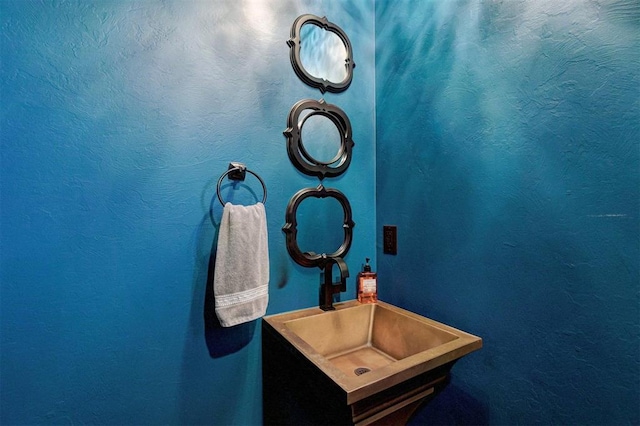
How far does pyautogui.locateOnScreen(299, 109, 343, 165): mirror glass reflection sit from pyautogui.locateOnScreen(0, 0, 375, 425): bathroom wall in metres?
0.10

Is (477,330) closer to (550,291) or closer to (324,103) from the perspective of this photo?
(550,291)

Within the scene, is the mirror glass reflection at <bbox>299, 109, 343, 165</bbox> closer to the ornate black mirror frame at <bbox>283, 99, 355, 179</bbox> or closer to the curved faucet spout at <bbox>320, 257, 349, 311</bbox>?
the ornate black mirror frame at <bbox>283, 99, 355, 179</bbox>

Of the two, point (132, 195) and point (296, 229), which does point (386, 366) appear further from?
point (132, 195)

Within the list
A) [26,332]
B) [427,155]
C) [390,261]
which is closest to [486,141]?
[427,155]

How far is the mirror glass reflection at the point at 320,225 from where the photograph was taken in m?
1.15

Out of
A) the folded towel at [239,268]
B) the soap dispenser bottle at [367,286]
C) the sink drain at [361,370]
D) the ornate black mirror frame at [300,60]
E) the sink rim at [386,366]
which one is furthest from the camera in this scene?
the soap dispenser bottle at [367,286]

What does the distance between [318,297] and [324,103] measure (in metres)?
0.84

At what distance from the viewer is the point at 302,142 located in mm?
1143

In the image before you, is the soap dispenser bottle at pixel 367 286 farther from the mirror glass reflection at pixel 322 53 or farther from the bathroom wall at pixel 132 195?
the mirror glass reflection at pixel 322 53

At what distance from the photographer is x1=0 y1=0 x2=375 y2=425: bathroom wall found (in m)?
0.71

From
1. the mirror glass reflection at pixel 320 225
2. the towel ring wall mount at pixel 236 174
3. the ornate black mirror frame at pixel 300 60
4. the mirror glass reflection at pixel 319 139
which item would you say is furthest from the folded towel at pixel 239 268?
the ornate black mirror frame at pixel 300 60

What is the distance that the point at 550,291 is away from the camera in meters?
0.78

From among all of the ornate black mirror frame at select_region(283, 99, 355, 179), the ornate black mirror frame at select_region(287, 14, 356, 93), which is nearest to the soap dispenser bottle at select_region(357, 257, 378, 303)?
the ornate black mirror frame at select_region(283, 99, 355, 179)

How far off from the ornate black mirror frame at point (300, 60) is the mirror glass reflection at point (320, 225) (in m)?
0.50
